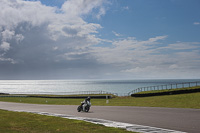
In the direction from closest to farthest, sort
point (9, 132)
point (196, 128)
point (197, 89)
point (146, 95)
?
point (9, 132)
point (196, 128)
point (197, 89)
point (146, 95)

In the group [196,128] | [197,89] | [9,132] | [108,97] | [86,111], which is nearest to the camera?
[9,132]

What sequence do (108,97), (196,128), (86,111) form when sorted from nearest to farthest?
(196,128), (86,111), (108,97)

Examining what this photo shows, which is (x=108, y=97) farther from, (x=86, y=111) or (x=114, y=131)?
(x=114, y=131)

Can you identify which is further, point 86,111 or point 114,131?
point 86,111

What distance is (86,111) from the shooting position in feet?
67.3

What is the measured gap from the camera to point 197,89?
36.4 meters

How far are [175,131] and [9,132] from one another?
7924 mm

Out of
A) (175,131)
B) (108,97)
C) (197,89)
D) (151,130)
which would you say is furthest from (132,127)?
(108,97)

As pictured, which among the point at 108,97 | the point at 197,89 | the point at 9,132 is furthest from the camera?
the point at 108,97

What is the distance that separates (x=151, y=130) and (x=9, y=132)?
6.87 m

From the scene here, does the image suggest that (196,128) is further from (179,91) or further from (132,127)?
(179,91)

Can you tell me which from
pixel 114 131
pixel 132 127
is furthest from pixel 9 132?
pixel 132 127

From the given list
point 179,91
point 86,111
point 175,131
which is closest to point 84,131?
point 175,131

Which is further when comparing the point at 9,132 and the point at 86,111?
the point at 86,111
